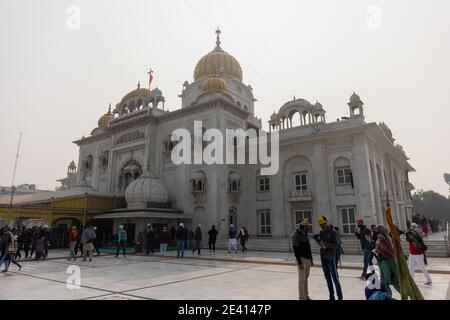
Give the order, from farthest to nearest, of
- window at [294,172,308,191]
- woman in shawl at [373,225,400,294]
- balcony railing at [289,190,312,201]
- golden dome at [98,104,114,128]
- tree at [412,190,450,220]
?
1. tree at [412,190,450,220]
2. golden dome at [98,104,114,128]
3. window at [294,172,308,191]
4. balcony railing at [289,190,312,201]
5. woman in shawl at [373,225,400,294]

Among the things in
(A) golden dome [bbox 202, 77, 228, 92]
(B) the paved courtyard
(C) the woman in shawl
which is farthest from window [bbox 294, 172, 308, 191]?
(C) the woman in shawl

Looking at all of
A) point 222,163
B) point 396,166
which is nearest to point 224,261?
point 222,163

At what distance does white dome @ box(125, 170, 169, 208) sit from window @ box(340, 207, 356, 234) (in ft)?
47.1

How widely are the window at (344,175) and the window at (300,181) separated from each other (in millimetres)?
2596

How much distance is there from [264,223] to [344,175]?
764 centimetres

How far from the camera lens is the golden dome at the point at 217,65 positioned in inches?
1349

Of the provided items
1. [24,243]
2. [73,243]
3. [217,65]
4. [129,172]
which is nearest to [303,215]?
[73,243]

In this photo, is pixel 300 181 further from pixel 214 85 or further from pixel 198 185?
pixel 214 85

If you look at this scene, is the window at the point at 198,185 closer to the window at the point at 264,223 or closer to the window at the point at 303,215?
the window at the point at 264,223

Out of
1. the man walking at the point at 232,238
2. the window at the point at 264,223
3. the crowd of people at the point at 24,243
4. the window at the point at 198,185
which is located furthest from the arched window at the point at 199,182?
the crowd of people at the point at 24,243

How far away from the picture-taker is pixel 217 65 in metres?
34.5

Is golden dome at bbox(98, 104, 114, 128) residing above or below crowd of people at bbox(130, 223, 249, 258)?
above

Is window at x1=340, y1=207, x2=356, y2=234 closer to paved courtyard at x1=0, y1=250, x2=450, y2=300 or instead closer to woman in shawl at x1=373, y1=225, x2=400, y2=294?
paved courtyard at x1=0, y1=250, x2=450, y2=300

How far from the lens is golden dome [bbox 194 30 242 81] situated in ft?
112
